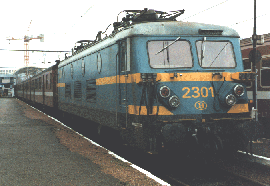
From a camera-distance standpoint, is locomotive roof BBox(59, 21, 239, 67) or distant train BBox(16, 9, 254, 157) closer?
distant train BBox(16, 9, 254, 157)

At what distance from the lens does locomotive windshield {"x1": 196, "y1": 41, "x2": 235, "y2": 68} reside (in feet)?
23.5

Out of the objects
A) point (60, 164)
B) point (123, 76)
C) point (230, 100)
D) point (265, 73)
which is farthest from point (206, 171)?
point (265, 73)

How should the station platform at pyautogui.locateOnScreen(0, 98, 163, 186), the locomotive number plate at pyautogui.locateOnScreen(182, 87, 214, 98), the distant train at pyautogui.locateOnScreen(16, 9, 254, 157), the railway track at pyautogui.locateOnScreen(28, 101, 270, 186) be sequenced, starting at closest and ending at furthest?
1. the station platform at pyautogui.locateOnScreen(0, 98, 163, 186)
2. the railway track at pyautogui.locateOnScreen(28, 101, 270, 186)
3. the distant train at pyautogui.locateOnScreen(16, 9, 254, 157)
4. the locomotive number plate at pyautogui.locateOnScreen(182, 87, 214, 98)

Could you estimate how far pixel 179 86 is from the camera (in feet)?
22.2

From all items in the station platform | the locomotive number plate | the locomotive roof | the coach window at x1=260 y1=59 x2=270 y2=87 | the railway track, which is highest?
the locomotive roof

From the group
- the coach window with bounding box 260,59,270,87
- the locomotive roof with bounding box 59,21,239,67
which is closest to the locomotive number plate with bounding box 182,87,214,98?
the locomotive roof with bounding box 59,21,239,67

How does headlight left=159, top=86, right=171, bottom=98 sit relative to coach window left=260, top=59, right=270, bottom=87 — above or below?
below

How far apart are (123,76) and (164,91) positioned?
1293mm

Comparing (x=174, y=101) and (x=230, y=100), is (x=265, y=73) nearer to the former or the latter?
(x=230, y=100)

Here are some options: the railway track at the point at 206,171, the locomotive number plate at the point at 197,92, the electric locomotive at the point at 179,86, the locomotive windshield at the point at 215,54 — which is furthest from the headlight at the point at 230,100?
the railway track at the point at 206,171

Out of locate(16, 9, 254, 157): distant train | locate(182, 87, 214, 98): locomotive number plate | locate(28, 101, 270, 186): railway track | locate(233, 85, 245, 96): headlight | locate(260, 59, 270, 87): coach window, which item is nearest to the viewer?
locate(28, 101, 270, 186): railway track

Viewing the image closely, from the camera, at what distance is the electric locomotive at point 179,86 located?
21.4 feet

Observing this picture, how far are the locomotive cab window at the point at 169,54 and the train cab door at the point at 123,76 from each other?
0.54 metres

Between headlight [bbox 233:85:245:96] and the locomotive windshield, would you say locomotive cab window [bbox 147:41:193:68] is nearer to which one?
the locomotive windshield
